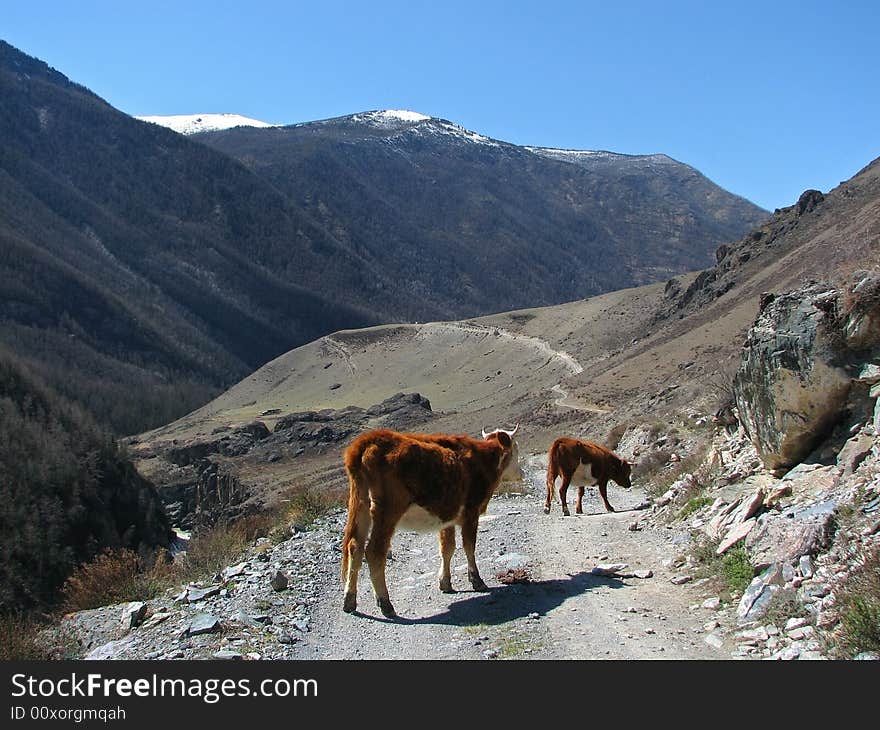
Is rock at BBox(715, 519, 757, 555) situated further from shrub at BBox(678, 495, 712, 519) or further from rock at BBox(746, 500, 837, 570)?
shrub at BBox(678, 495, 712, 519)

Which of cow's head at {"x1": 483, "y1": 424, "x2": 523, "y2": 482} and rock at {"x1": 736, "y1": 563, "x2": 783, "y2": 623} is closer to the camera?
rock at {"x1": 736, "y1": 563, "x2": 783, "y2": 623}

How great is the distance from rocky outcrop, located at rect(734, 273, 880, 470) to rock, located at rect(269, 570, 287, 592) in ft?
19.7

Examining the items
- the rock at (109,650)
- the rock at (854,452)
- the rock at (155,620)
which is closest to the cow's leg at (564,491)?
the rock at (854,452)

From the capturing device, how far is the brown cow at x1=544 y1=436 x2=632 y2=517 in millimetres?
15344

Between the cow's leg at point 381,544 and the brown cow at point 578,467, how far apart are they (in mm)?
6785

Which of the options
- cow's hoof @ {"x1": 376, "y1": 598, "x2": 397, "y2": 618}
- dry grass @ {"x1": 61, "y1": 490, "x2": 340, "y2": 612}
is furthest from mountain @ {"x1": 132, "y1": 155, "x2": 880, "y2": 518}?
dry grass @ {"x1": 61, "y1": 490, "x2": 340, "y2": 612}

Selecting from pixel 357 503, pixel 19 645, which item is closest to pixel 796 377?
pixel 357 503

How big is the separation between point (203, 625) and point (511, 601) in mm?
3193

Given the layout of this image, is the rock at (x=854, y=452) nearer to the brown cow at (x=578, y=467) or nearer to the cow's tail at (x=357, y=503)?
the cow's tail at (x=357, y=503)

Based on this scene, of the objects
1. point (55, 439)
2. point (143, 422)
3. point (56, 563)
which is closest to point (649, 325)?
point (55, 439)

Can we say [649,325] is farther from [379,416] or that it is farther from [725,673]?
[725,673]

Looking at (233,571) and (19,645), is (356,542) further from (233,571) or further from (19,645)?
(19,645)

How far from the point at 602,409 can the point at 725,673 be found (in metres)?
36.5

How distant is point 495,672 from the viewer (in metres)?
6.61
